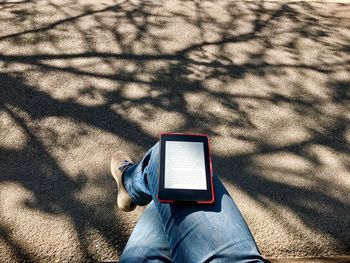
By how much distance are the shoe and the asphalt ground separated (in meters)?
0.13

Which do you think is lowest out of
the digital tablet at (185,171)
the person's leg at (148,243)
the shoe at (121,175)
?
the shoe at (121,175)

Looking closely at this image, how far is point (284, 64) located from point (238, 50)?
0.50m

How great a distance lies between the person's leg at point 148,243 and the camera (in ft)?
5.88

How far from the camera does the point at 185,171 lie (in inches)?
81.1

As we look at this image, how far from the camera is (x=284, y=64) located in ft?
12.6

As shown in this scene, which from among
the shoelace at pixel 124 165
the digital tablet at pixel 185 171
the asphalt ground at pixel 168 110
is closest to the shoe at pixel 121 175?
the shoelace at pixel 124 165

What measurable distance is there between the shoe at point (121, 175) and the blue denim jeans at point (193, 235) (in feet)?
1.31

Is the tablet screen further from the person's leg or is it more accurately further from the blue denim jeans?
the person's leg

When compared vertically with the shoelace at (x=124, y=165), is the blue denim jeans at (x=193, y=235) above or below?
above

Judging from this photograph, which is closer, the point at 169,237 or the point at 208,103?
the point at 169,237

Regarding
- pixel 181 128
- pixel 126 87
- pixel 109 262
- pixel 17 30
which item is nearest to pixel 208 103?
pixel 181 128

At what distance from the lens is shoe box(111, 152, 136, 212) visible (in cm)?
242

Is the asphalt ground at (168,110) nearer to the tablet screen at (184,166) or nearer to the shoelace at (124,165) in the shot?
the shoelace at (124,165)

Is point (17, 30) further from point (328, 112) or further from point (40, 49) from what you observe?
point (328, 112)
